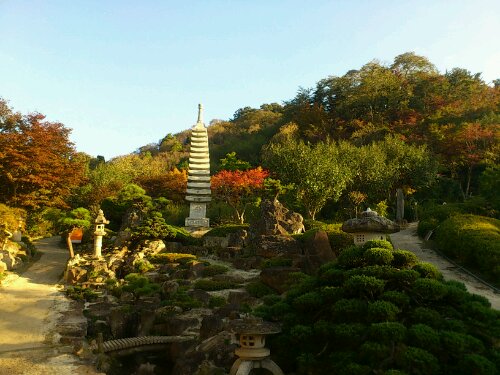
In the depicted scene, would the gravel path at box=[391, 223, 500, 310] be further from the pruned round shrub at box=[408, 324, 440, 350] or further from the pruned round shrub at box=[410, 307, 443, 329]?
the pruned round shrub at box=[408, 324, 440, 350]

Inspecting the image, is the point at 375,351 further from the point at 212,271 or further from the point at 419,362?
the point at 212,271

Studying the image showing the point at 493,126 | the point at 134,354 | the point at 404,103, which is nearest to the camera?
the point at 134,354

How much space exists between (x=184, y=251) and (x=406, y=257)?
1710 centimetres

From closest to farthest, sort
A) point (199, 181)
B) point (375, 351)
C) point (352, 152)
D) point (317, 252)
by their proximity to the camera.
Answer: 1. point (375, 351)
2. point (317, 252)
3. point (352, 152)
4. point (199, 181)

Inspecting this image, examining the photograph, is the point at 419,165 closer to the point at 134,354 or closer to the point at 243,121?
the point at 134,354

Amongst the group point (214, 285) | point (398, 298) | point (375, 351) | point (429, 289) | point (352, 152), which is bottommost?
point (214, 285)

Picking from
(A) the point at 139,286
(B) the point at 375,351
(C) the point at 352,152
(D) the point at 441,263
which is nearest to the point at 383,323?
(B) the point at 375,351

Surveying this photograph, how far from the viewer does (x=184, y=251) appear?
23859 millimetres

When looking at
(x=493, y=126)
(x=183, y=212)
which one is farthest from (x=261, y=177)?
(x=493, y=126)

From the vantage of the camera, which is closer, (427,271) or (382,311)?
(382,311)

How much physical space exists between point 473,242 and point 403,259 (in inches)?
343

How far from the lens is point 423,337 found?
6.61 meters

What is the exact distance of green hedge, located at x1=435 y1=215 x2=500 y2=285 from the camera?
14.5 metres

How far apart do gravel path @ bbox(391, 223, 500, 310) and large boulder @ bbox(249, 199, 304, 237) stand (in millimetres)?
4460
